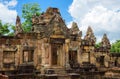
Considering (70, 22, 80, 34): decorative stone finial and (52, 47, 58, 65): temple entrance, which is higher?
(70, 22, 80, 34): decorative stone finial

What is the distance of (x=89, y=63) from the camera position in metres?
25.5

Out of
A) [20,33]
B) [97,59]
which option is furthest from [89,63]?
[20,33]

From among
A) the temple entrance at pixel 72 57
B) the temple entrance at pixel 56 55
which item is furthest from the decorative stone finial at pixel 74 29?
the temple entrance at pixel 56 55

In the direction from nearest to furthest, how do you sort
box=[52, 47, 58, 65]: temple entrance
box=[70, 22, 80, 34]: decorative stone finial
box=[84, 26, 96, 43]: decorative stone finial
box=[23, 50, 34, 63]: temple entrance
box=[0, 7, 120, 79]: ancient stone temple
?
box=[0, 7, 120, 79]: ancient stone temple < box=[23, 50, 34, 63]: temple entrance < box=[52, 47, 58, 65]: temple entrance < box=[70, 22, 80, 34]: decorative stone finial < box=[84, 26, 96, 43]: decorative stone finial

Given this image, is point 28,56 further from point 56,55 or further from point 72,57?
point 72,57

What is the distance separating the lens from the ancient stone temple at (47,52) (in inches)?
827

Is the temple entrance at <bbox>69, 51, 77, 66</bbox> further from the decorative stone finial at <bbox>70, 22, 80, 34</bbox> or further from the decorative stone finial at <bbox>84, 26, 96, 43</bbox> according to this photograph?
the decorative stone finial at <bbox>84, 26, 96, 43</bbox>

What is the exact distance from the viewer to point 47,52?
21.9 metres

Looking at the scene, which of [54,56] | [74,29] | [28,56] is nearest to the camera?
[28,56]

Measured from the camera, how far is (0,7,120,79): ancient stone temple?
21016 mm

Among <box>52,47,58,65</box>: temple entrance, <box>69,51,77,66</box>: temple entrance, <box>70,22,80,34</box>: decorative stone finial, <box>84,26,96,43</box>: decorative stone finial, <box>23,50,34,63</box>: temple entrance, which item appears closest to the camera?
<box>23,50,34,63</box>: temple entrance

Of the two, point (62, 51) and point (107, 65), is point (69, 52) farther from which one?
point (107, 65)

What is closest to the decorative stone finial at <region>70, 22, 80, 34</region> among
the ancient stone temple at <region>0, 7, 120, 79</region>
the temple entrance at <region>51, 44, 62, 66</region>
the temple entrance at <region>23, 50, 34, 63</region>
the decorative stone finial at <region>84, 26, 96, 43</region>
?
the ancient stone temple at <region>0, 7, 120, 79</region>

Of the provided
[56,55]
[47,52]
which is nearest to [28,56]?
[47,52]
